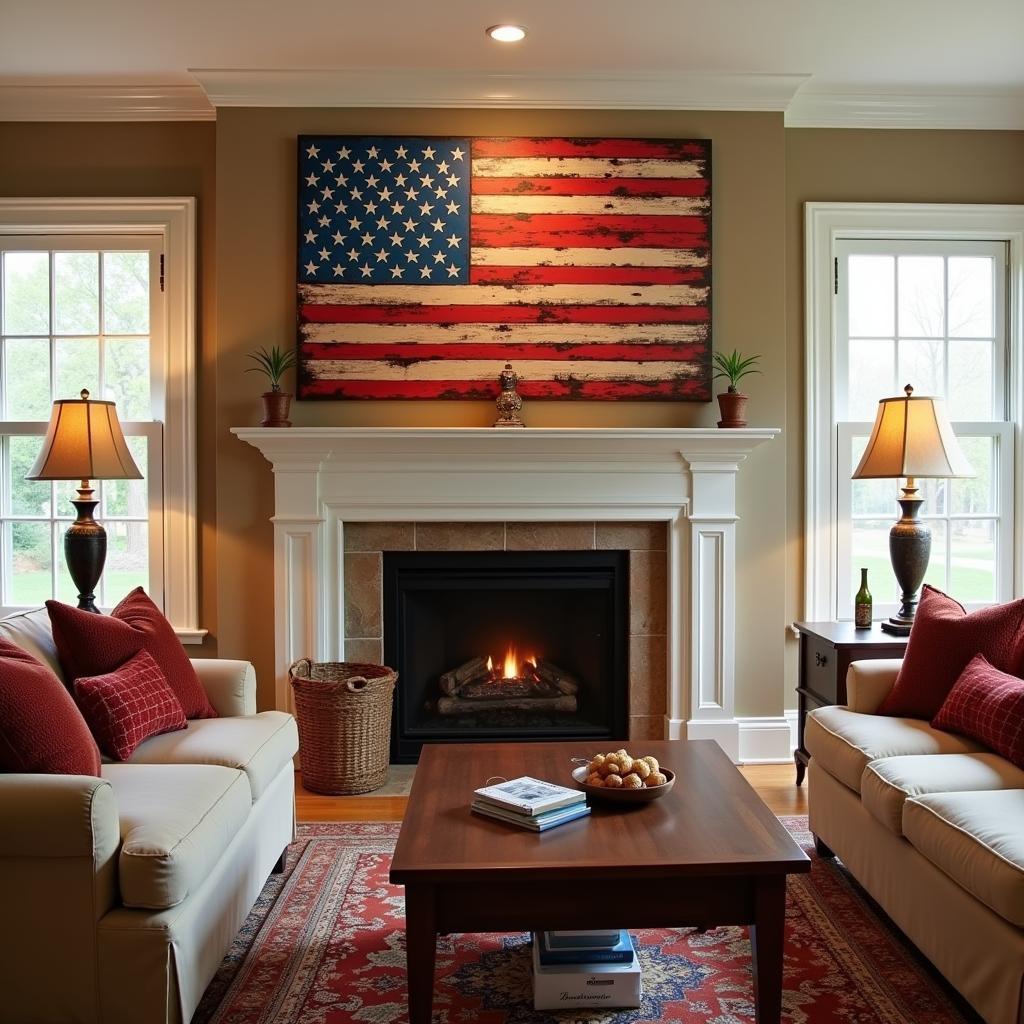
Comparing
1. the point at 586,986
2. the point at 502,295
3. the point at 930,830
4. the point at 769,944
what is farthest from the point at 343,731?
the point at 930,830

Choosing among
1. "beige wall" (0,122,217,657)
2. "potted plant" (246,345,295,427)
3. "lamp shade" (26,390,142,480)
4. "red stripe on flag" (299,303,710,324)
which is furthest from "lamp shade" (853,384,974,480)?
"lamp shade" (26,390,142,480)

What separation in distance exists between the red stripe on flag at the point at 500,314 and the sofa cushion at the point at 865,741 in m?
1.77

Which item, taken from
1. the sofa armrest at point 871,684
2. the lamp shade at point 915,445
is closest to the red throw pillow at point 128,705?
the sofa armrest at point 871,684

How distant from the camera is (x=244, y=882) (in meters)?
2.49

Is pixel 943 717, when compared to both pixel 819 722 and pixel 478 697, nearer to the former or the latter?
pixel 819 722

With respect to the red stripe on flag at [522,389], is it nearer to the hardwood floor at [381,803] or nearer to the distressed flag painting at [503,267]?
the distressed flag painting at [503,267]

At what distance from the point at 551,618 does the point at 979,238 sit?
8.23 ft

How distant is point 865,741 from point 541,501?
1.68 metres

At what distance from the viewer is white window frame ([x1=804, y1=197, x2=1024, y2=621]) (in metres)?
4.29

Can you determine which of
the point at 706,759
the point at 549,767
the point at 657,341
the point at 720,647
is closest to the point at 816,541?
the point at 720,647

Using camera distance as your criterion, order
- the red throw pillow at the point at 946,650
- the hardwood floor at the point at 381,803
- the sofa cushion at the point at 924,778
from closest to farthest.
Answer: the sofa cushion at the point at 924,778
the red throw pillow at the point at 946,650
the hardwood floor at the point at 381,803

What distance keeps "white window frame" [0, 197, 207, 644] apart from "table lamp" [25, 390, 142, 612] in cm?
43

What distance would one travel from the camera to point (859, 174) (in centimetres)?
430

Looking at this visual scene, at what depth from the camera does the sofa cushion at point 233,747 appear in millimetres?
2584
